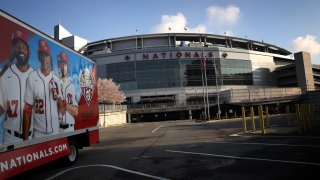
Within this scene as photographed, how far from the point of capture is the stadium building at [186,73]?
79.2 m

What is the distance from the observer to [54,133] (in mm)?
9336

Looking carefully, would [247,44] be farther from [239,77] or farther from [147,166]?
[147,166]

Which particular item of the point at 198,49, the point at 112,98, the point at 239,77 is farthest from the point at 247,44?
the point at 112,98

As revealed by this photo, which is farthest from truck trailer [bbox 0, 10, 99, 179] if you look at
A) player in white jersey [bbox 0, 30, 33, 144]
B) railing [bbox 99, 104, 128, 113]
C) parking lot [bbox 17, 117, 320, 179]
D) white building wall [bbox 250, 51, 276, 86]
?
white building wall [bbox 250, 51, 276, 86]

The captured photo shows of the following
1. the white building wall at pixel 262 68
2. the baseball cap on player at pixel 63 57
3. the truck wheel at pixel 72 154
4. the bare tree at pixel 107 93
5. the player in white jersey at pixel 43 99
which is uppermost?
the white building wall at pixel 262 68

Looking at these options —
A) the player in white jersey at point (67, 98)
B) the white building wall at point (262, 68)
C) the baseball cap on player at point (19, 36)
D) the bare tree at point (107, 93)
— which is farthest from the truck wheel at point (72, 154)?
the white building wall at point (262, 68)

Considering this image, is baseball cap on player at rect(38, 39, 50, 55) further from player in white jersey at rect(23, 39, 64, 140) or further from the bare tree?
the bare tree

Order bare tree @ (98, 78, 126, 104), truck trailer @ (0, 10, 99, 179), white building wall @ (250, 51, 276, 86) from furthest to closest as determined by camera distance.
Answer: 1. white building wall @ (250, 51, 276, 86)
2. bare tree @ (98, 78, 126, 104)
3. truck trailer @ (0, 10, 99, 179)

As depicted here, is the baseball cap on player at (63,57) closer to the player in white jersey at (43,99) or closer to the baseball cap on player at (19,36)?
the player in white jersey at (43,99)

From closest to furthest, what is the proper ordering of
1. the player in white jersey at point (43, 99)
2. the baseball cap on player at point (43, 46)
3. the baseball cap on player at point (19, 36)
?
the baseball cap on player at point (19, 36) → the player in white jersey at point (43, 99) → the baseball cap on player at point (43, 46)

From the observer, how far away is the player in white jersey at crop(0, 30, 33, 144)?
22.5ft

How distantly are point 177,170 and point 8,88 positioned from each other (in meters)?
4.90

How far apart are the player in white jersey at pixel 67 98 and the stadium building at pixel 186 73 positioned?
63618 millimetres

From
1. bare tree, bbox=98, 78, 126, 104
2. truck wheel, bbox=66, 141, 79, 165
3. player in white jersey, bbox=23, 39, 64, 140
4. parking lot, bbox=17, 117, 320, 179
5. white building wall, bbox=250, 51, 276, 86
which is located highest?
white building wall, bbox=250, 51, 276, 86
